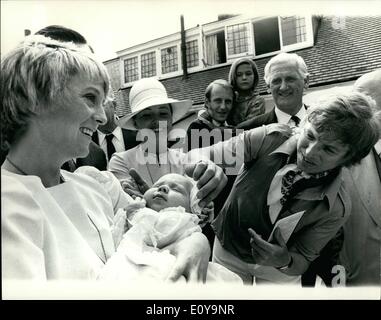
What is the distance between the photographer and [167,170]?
2.22m

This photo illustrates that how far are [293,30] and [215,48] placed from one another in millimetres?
395

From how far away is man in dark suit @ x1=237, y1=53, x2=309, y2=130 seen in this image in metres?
2.22

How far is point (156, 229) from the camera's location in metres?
1.95

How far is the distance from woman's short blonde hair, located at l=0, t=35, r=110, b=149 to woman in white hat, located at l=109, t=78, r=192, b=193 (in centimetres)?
46

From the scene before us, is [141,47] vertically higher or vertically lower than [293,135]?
higher

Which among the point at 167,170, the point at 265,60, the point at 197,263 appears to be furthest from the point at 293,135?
the point at 197,263

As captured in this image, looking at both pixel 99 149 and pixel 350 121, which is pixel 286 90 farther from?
pixel 99 149

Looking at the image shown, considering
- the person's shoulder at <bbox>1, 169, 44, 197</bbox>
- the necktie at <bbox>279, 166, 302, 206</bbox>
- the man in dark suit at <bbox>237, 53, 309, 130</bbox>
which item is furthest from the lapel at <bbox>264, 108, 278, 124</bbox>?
Result: the person's shoulder at <bbox>1, 169, 44, 197</bbox>

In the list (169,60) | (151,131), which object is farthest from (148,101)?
(169,60)

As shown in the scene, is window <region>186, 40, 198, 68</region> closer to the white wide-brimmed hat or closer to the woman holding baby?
the white wide-brimmed hat

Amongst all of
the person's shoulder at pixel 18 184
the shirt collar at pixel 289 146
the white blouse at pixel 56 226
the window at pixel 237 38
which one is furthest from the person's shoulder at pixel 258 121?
the person's shoulder at pixel 18 184

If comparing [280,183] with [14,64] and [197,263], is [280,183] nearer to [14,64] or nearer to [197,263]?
[197,263]

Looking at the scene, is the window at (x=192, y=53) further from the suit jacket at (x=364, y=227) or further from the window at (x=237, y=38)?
the suit jacket at (x=364, y=227)

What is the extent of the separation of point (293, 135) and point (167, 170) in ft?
2.09
